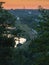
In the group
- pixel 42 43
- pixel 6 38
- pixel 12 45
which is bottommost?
pixel 12 45

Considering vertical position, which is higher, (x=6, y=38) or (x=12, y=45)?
(x=6, y=38)

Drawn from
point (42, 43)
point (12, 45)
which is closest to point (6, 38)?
point (12, 45)

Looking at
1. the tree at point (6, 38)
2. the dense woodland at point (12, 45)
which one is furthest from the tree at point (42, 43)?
the tree at point (6, 38)

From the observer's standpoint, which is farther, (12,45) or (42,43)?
(12,45)

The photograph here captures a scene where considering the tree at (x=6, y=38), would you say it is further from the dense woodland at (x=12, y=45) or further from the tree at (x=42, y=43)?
the tree at (x=42, y=43)

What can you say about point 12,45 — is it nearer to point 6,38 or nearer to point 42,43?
point 6,38

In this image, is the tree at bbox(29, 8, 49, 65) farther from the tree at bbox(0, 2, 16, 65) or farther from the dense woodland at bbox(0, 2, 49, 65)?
the tree at bbox(0, 2, 16, 65)

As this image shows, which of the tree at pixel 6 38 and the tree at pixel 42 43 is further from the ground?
the tree at pixel 42 43

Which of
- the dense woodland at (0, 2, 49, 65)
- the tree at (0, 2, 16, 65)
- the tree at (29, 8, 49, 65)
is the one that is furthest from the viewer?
the tree at (0, 2, 16, 65)

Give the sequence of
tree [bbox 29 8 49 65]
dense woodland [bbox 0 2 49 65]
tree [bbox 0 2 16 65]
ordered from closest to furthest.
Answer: tree [bbox 29 8 49 65] → dense woodland [bbox 0 2 49 65] → tree [bbox 0 2 16 65]

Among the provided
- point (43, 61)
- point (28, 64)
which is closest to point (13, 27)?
point (28, 64)

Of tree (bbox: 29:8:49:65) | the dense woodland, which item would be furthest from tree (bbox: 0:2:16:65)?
tree (bbox: 29:8:49:65)

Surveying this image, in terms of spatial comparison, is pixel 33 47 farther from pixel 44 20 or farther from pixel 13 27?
pixel 13 27
